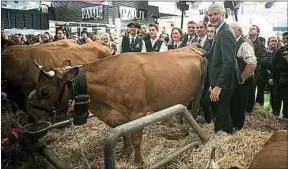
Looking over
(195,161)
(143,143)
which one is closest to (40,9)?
(143,143)

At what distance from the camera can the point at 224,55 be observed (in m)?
2.80

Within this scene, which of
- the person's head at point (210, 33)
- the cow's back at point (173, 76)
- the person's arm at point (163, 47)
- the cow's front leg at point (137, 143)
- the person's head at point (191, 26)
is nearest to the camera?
the cow's front leg at point (137, 143)

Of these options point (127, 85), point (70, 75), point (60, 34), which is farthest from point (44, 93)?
point (60, 34)

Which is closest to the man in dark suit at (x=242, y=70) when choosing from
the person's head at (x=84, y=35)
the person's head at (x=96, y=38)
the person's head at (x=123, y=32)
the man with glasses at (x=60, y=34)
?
the person's head at (x=123, y=32)

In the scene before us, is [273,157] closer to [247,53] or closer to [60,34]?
[247,53]

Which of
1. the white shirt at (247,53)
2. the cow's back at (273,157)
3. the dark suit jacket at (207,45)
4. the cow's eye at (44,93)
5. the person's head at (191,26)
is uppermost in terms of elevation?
the person's head at (191,26)

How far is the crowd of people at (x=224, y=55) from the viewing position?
2852mm

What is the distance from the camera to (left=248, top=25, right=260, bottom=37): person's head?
3447mm

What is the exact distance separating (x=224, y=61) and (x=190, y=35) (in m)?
1.18

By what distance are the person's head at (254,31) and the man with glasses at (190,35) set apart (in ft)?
2.12

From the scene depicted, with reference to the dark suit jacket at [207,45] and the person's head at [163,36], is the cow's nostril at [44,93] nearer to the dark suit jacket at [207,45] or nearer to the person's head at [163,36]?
the person's head at [163,36]

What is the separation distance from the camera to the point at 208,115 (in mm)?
3539

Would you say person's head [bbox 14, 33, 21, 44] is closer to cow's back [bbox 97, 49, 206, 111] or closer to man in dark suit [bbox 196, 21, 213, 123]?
cow's back [bbox 97, 49, 206, 111]

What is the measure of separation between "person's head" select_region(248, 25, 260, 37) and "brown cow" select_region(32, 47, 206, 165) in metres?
0.90
